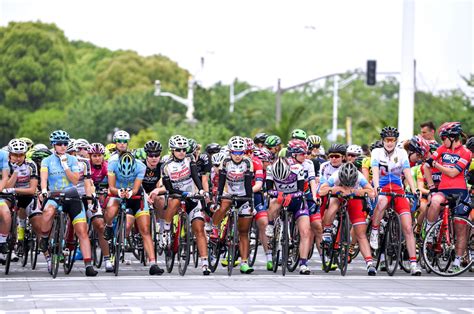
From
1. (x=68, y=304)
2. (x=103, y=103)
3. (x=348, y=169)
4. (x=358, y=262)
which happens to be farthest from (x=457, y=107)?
(x=103, y=103)

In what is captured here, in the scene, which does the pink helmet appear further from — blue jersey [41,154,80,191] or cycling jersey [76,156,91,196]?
blue jersey [41,154,80,191]

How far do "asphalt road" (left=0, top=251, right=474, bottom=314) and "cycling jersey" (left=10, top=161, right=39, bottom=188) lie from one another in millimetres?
1312

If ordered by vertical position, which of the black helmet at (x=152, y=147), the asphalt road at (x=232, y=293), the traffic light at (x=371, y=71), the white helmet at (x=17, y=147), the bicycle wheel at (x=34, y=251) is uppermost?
the traffic light at (x=371, y=71)

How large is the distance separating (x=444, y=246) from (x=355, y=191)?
151 cm

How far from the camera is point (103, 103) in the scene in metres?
101

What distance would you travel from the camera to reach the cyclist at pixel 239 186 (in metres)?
19.0

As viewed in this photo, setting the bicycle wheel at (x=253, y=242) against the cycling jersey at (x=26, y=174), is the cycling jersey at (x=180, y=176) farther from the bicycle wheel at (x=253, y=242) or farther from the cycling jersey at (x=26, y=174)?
the cycling jersey at (x=26, y=174)

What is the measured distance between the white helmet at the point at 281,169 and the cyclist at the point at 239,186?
0.38 m

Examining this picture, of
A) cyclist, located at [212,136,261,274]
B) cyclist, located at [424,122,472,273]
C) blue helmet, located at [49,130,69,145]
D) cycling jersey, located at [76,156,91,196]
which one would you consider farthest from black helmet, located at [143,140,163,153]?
cyclist, located at [424,122,472,273]

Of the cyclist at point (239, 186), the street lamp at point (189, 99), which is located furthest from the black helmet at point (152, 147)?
the street lamp at point (189, 99)

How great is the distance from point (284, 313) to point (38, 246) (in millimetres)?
6935

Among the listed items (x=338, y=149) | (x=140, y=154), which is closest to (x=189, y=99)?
(x=140, y=154)

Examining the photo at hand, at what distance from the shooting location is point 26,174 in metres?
19.6

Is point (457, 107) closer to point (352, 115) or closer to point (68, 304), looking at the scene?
point (68, 304)
